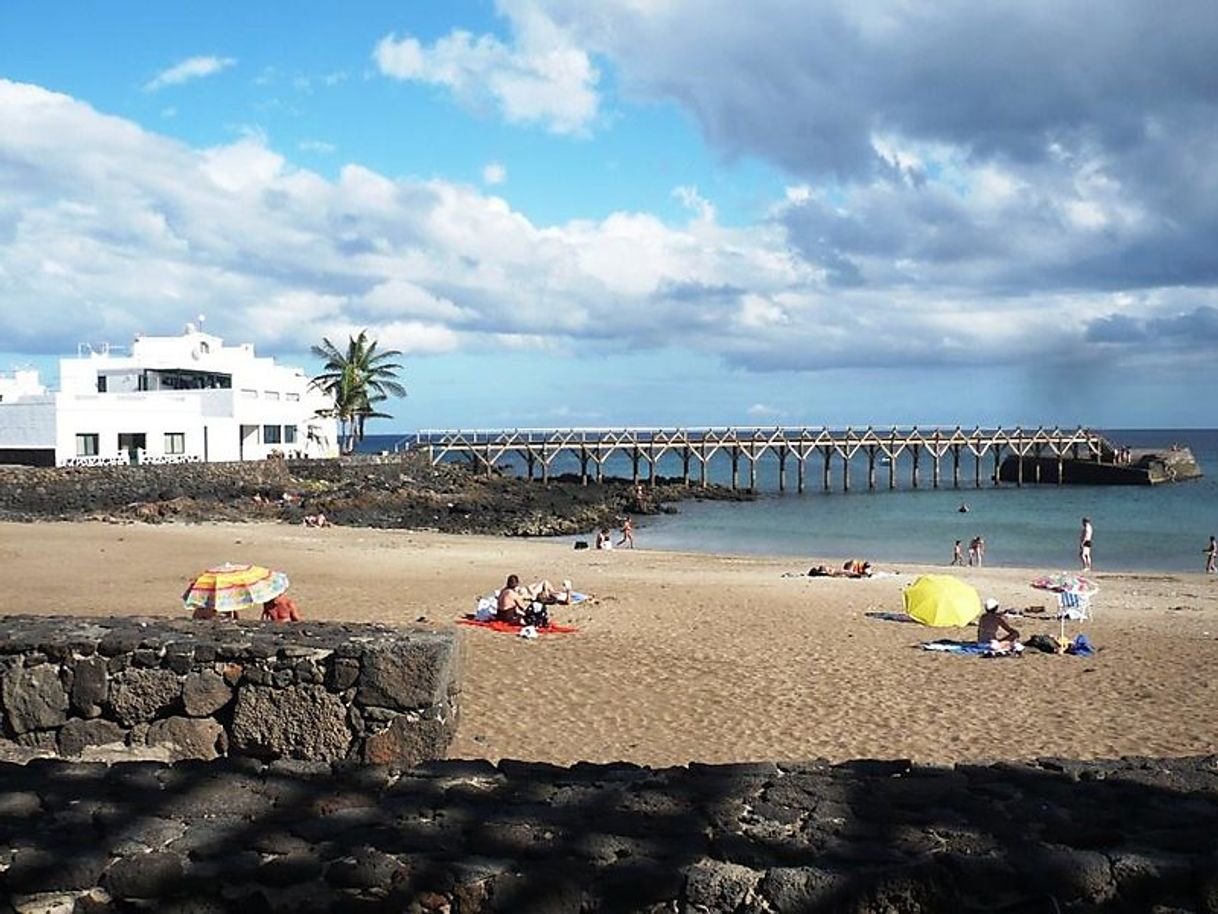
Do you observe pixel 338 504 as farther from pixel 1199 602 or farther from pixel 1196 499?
pixel 1196 499

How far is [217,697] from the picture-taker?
649 cm

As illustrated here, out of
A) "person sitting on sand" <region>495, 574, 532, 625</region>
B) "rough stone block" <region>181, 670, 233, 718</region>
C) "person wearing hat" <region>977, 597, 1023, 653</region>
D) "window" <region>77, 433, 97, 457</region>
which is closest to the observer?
"rough stone block" <region>181, 670, 233, 718</region>

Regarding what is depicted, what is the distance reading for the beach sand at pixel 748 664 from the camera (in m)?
8.77

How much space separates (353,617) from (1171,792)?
11.4 meters

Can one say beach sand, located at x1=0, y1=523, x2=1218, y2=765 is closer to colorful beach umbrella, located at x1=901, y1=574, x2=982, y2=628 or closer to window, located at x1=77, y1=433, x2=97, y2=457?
colorful beach umbrella, located at x1=901, y1=574, x2=982, y2=628

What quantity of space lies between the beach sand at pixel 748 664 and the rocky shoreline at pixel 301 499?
13.1 m

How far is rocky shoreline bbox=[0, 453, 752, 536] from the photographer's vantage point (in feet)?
114

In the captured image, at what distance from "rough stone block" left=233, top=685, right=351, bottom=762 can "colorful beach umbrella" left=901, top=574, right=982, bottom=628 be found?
9.70 m

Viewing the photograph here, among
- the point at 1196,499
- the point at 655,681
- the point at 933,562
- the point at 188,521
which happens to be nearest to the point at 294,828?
the point at 655,681

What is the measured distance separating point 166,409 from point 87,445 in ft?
11.3

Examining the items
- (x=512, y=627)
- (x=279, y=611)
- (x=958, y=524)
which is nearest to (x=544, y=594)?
(x=512, y=627)

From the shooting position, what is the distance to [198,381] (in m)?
49.2

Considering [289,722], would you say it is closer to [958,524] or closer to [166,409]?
[958,524]

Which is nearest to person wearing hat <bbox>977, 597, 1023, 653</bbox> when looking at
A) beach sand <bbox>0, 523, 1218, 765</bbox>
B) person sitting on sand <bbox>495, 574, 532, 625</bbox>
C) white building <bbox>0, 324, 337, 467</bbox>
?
beach sand <bbox>0, 523, 1218, 765</bbox>
